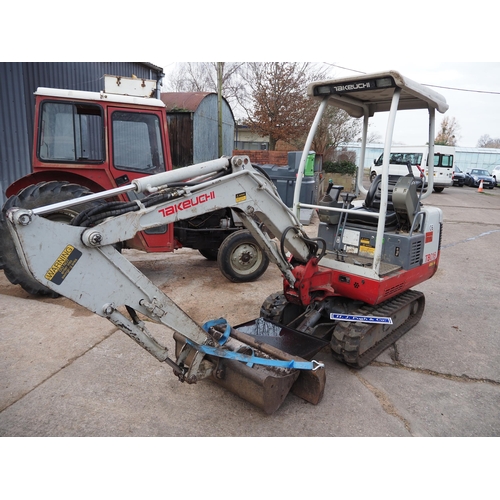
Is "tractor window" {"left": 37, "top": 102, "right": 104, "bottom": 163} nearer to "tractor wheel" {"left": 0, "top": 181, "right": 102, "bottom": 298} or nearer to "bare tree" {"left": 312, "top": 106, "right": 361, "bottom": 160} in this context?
"tractor wheel" {"left": 0, "top": 181, "right": 102, "bottom": 298}

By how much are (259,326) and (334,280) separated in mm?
878

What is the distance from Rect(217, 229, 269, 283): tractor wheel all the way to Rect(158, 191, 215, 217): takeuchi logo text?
305 cm

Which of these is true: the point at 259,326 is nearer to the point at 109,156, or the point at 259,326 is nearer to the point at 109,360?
the point at 109,360

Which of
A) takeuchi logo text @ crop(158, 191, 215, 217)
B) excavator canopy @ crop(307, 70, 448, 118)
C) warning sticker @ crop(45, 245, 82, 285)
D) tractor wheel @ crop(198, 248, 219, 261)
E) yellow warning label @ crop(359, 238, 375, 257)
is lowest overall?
tractor wheel @ crop(198, 248, 219, 261)

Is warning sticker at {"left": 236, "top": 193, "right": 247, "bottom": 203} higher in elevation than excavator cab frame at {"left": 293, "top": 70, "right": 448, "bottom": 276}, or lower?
lower

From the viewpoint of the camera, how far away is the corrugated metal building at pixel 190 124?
13.9 m

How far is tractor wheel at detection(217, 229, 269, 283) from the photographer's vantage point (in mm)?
6047

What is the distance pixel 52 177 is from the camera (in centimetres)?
555

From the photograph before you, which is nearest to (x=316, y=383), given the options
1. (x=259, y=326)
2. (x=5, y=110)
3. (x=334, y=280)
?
(x=259, y=326)

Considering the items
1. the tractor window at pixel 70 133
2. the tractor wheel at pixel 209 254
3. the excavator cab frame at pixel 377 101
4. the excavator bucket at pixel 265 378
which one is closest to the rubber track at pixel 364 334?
the excavator bucket at pixel 265 378

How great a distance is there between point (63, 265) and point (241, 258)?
3.97 meters

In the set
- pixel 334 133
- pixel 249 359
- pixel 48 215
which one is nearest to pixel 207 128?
pixel 334 133

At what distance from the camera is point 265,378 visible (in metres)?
2.97

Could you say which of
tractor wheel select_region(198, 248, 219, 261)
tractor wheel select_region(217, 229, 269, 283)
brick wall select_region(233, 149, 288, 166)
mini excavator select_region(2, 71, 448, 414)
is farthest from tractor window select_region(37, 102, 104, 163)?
brick wall select_region(233, 149, 288, 166)
